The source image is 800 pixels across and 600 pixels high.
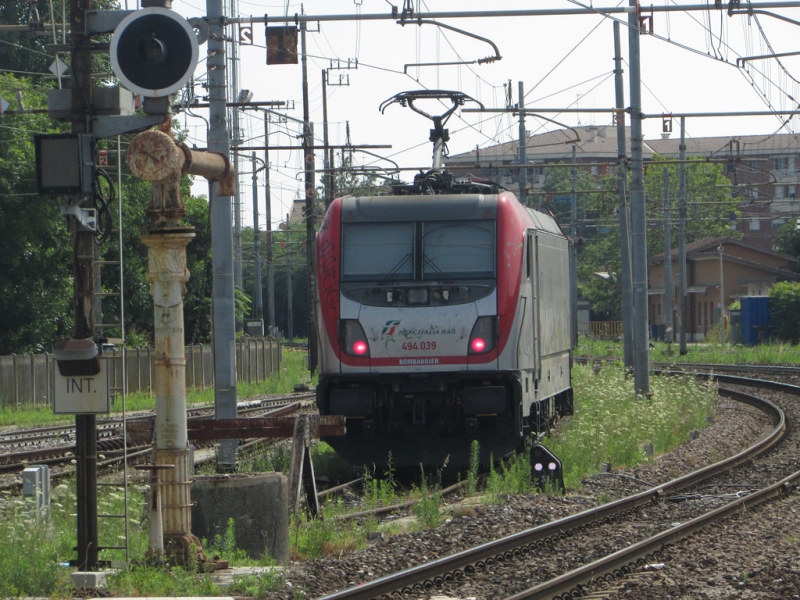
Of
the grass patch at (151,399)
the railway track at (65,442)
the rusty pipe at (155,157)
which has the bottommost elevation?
the grass patch at (151,399)

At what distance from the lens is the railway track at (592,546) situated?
26.2 ft

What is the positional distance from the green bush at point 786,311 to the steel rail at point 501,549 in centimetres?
3821

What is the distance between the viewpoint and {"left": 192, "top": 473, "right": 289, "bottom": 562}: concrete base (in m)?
8.91

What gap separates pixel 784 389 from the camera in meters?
28.0

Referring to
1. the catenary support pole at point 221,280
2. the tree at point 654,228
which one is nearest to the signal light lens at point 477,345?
the catenary support pole at point 221,280

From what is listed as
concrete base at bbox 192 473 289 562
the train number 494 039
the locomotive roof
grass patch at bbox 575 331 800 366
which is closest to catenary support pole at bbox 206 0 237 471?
the locomotive roof

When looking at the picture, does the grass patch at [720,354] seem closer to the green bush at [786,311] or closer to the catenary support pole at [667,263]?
the catenary support pole at [667,263]

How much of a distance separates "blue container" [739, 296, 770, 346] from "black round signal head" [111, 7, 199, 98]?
47798 millimetres

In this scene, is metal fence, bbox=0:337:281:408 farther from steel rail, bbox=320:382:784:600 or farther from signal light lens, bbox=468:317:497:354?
steel rail, bbox=320:382:784:600

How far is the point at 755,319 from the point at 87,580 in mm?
48943

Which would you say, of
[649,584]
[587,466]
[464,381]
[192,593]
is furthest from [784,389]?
[192,593]

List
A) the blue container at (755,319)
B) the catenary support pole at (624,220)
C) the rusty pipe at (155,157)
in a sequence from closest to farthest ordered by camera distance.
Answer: the rusty pipe at (155,157) < the catenary support pole at (624,220) < the blue container at (755,319)

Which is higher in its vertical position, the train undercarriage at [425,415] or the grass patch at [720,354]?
the train undercarriage at [425,415]

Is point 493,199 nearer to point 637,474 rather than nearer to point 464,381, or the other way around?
point 464,381
